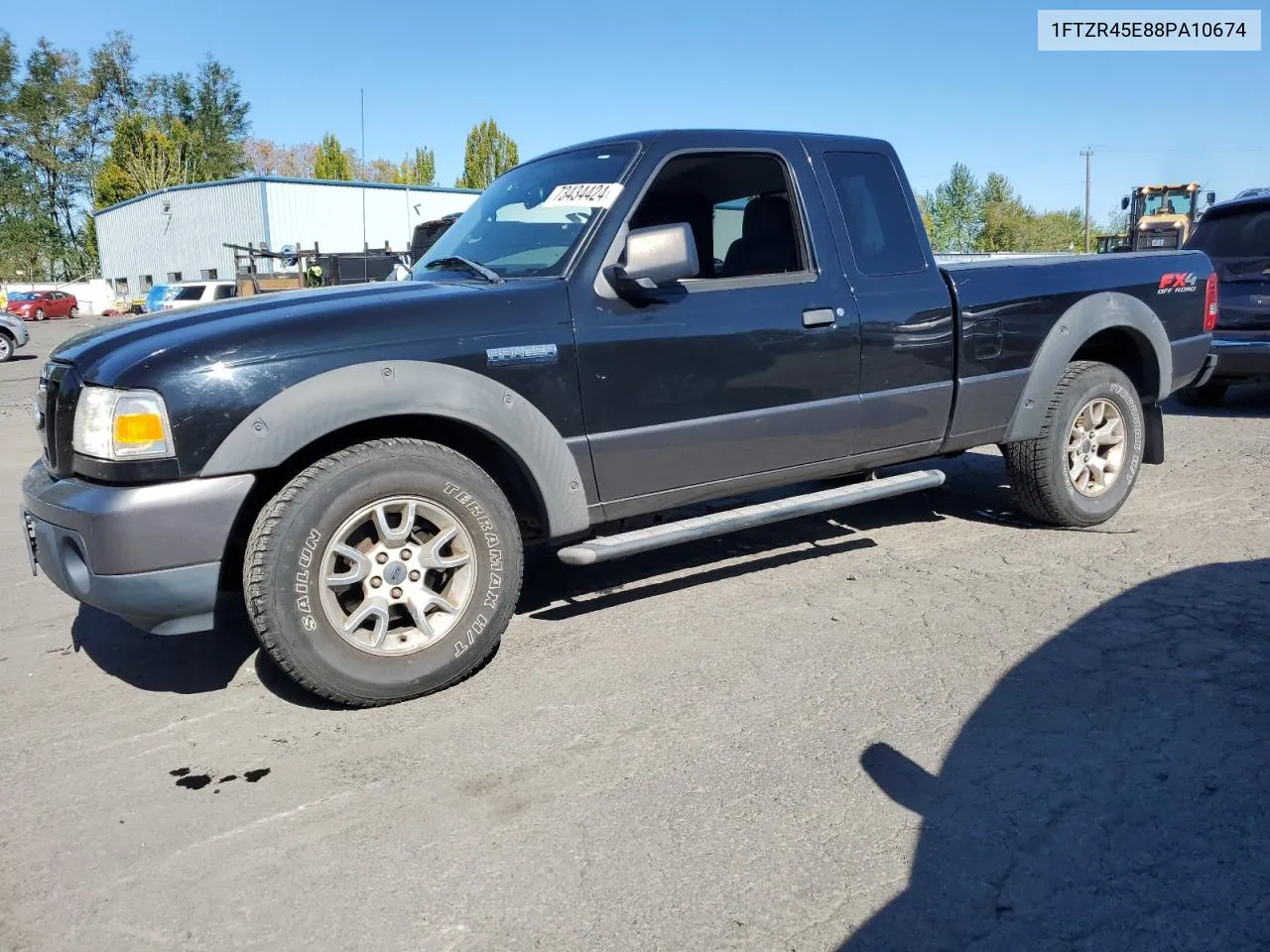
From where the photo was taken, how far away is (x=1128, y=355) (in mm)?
5562

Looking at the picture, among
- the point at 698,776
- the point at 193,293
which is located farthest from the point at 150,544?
the point at 193,293

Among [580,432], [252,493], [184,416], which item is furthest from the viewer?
[580,432]

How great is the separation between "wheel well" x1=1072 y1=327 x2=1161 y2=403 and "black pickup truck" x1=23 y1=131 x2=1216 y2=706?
23 centimetres

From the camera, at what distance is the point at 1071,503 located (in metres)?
5.18

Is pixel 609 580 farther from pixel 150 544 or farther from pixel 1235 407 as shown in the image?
pixel 1235 407

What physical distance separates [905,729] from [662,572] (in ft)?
6.26

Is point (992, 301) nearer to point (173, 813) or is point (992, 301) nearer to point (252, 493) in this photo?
point (252, 493)

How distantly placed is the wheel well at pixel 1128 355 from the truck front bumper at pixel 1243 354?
3.41 metres

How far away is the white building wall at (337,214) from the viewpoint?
43.9m

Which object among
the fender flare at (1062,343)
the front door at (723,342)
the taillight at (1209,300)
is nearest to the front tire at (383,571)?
the front door at (723,342)

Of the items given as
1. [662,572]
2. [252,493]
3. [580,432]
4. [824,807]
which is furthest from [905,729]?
[252,493]

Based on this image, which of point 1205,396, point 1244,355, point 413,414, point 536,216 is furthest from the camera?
point 1205,396

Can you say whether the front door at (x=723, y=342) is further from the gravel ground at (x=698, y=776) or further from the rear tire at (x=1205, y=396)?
the rear tire at (x=1205, y=396)

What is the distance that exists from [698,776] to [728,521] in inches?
53.5
